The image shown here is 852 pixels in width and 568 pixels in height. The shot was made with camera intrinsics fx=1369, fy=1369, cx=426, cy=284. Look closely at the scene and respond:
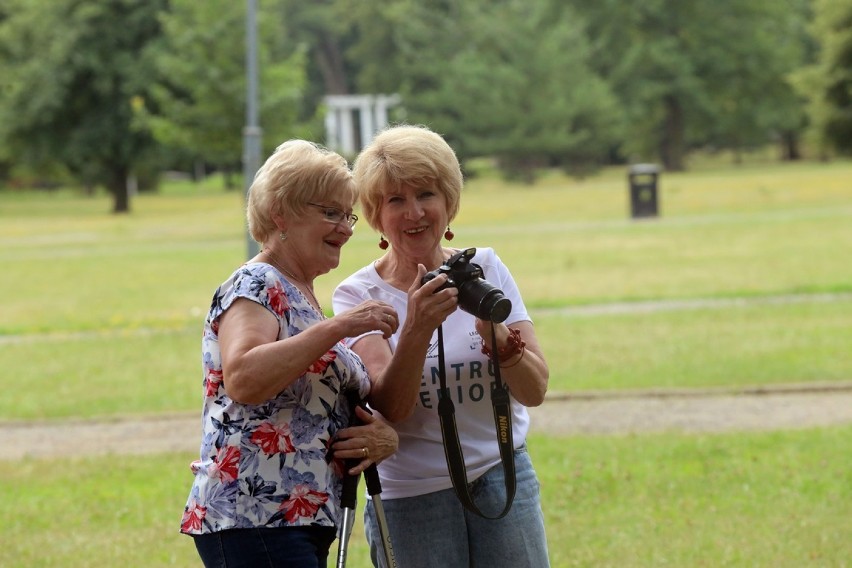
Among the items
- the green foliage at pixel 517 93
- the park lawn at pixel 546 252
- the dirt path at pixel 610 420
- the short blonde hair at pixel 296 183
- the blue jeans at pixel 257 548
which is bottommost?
the dirt path at pixel 610 420

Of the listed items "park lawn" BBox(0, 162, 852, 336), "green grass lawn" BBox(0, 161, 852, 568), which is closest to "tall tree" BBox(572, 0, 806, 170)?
"park lawn" BBox(0, 162, 852, 336)

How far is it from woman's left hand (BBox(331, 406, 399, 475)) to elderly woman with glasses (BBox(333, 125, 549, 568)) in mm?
83

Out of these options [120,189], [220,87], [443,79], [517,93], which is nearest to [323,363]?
[220,87]

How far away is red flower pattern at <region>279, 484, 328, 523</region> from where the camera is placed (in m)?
3.22

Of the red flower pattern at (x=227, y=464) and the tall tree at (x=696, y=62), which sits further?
the tall tree at (x=696, y=62)

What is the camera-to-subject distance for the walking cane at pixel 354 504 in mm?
3387

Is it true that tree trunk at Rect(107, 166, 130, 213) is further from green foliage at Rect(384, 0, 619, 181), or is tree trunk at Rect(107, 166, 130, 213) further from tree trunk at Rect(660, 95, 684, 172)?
tree trunk at Rect(660, 95, 684, 172)

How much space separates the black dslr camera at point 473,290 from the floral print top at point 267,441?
0.34 metres

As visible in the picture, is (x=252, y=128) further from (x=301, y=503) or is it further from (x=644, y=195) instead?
(x=301, y=503)

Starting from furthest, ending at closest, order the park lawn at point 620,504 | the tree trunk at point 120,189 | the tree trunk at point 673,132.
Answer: the tree trunk at point 673,132 < the tree trunk at point 120,189 < the park lawn at point 620,504

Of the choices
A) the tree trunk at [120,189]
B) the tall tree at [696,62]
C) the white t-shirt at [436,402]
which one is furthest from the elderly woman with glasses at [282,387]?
the tall tree at [696,62]

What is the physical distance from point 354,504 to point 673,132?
79.0 m

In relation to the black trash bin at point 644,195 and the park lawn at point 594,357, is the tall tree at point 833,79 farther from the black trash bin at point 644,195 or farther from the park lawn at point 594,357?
the park lawn at point 594,357

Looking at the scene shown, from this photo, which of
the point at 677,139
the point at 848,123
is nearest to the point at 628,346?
the point at 848,123
